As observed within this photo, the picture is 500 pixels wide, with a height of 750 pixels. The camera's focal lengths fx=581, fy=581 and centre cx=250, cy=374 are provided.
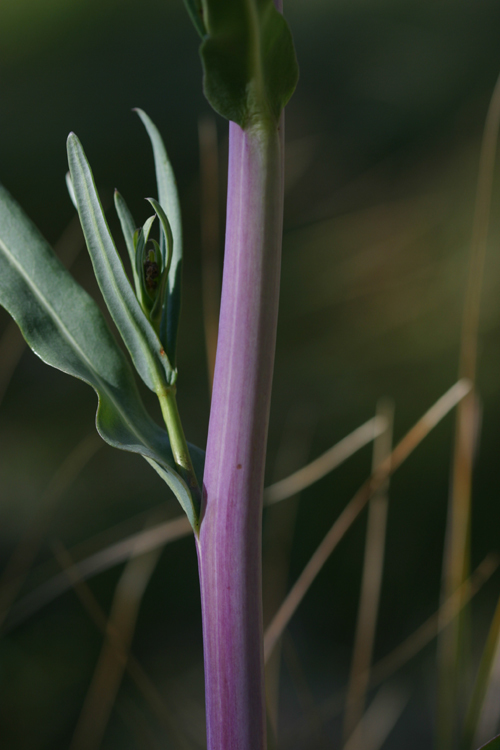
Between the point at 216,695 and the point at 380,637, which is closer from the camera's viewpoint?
the point at 216,695

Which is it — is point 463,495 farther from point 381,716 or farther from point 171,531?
point 381,716

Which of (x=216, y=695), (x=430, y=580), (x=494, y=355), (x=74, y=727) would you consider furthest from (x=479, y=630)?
(x=216, y=695)

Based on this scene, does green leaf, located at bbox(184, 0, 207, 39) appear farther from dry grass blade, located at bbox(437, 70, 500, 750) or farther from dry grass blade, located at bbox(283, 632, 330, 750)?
dry grass blade, located at bbox(283, 632, 330, 750)

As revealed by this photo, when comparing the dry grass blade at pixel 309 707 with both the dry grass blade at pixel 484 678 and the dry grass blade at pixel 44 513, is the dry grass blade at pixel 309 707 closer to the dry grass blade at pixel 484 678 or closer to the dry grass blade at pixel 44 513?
the dry grass blade at pixel 484 678

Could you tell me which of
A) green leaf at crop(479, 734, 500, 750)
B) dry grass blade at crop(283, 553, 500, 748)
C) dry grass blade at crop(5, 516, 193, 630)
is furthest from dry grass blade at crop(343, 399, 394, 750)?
green leaf at crop(479, 734, 500, 750)

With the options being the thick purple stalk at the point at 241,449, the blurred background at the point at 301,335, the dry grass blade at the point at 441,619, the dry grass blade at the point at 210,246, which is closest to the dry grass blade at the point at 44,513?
the blurred background at the point at 301,335

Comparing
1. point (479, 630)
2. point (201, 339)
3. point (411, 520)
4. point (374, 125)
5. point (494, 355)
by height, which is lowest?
point (479, 630)

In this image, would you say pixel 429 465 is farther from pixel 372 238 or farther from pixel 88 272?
pixel 88 272
